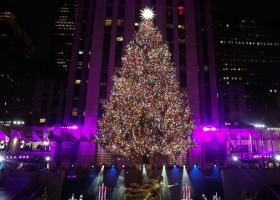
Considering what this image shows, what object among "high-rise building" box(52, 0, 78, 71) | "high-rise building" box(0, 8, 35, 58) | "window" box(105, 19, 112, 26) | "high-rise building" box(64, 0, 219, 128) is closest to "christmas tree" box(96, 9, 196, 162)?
"high-rise building" box(64, 0, 219, 128)

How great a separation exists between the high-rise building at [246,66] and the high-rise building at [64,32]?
65.5 metres

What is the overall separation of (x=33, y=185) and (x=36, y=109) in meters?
41.0

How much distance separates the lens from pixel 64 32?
111625 millimetres

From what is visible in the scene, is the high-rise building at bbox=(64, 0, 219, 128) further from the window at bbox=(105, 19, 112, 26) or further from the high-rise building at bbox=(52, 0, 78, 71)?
the high-rise building at bbox=(52, 0, 78, 71)

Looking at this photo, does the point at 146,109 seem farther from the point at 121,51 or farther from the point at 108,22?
the point at 108,22

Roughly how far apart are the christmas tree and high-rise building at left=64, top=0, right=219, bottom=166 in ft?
34.3

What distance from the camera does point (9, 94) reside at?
66.0 metres

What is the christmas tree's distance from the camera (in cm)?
2019

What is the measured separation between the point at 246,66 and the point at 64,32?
82020 mm

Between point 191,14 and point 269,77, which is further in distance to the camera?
point 269,77

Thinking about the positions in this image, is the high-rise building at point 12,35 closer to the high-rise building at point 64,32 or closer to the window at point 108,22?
the high-rise building at point 64,32

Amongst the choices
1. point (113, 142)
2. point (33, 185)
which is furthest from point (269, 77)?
point (33, 185)

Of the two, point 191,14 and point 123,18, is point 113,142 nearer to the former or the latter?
point 123,18

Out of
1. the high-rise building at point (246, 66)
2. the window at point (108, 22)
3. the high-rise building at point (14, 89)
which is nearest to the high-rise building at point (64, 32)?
the high-rise building at point (14, 89)
